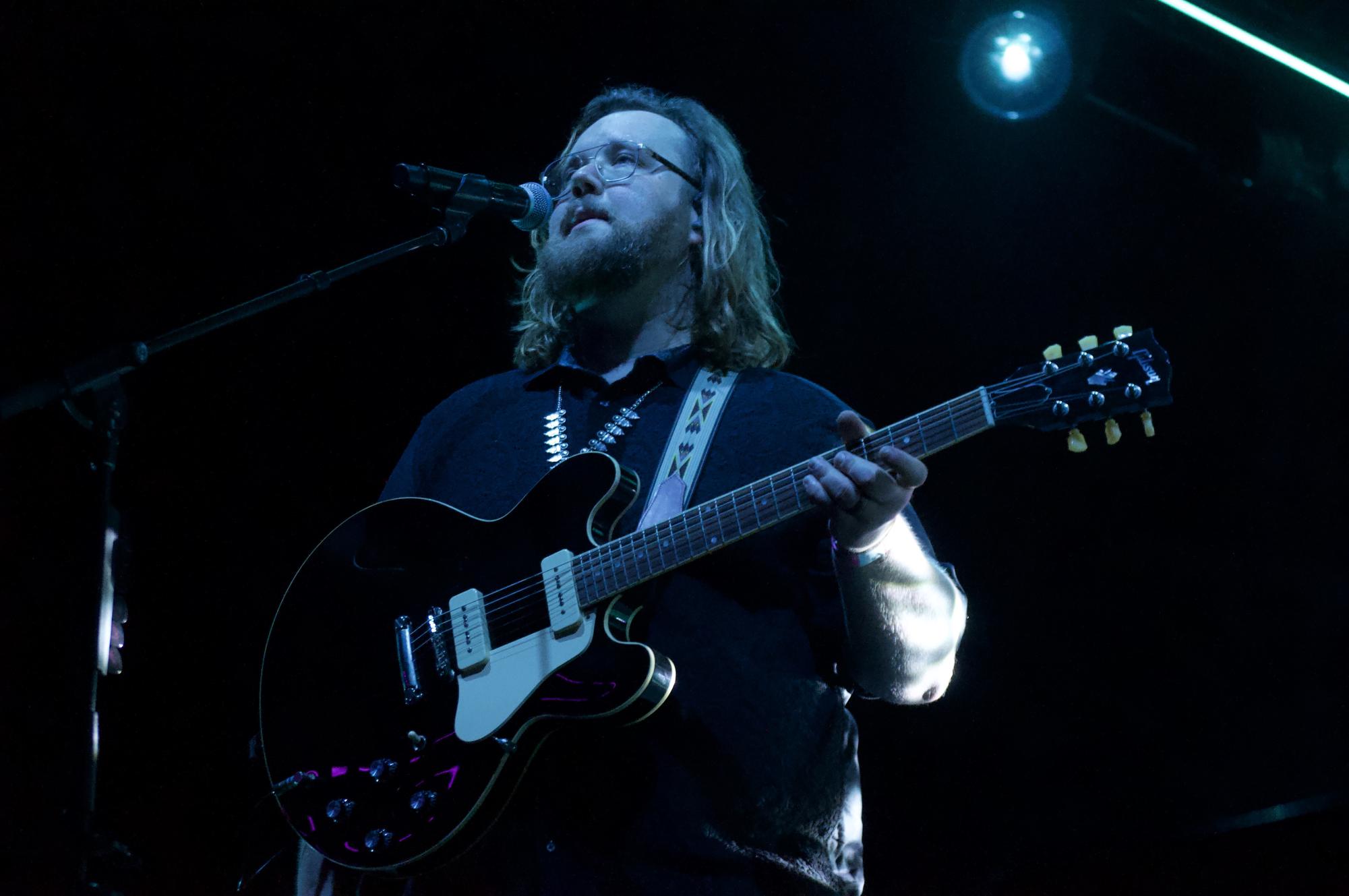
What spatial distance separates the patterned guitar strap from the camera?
2209 mm

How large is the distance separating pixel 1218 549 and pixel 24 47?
→ 14.2 feet

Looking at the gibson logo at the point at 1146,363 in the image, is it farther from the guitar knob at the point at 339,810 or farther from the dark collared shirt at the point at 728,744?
the guitar knob at the point at 339,810

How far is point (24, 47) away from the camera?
3.33 meters

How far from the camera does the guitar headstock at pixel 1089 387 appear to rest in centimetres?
185

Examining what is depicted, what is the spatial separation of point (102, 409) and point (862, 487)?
1.39 metres

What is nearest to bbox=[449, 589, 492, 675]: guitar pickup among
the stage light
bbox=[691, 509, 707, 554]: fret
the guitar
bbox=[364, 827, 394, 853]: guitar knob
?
the guitar

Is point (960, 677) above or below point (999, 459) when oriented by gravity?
below

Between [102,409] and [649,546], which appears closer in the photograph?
[102,409]

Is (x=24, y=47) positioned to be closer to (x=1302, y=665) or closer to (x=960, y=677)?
(x=960, y=677)

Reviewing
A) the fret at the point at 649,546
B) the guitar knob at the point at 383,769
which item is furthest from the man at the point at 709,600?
the guitar knob at the point at 383,769

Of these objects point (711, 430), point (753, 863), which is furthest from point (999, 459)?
point (753, 863)

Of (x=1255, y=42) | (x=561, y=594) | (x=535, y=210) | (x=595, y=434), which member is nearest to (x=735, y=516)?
(x=561, y=594)

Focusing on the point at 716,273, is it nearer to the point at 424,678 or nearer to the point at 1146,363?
the point at 1146,363

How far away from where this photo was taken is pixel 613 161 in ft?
9.55
